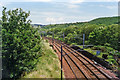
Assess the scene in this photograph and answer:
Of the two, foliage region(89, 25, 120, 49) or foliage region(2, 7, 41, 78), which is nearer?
foliage region(2, 7, 41, 78)

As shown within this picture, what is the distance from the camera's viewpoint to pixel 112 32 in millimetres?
44000

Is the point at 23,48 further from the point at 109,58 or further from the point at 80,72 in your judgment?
the point at 109,58

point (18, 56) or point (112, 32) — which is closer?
point (18, 56)

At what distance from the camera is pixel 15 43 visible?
1939 cm

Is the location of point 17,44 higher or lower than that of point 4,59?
higher

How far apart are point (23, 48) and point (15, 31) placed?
2842 millimetres

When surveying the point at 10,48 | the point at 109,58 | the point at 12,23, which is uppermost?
the point at 12,23

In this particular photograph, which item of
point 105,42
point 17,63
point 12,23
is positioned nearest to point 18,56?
point 17,63

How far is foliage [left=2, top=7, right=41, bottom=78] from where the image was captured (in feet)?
63.6

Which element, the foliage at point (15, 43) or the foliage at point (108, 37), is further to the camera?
the foliage at point (108, 37)

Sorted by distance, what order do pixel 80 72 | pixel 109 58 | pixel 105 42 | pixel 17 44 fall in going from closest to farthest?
pixel 17 44, pixel 80 72, pixel 109 58, pixel 105 42

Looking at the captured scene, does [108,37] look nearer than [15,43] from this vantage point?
No

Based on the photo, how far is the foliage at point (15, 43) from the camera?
19.4 meters

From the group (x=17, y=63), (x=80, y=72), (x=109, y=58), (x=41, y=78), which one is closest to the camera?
(x=17, y=63)
